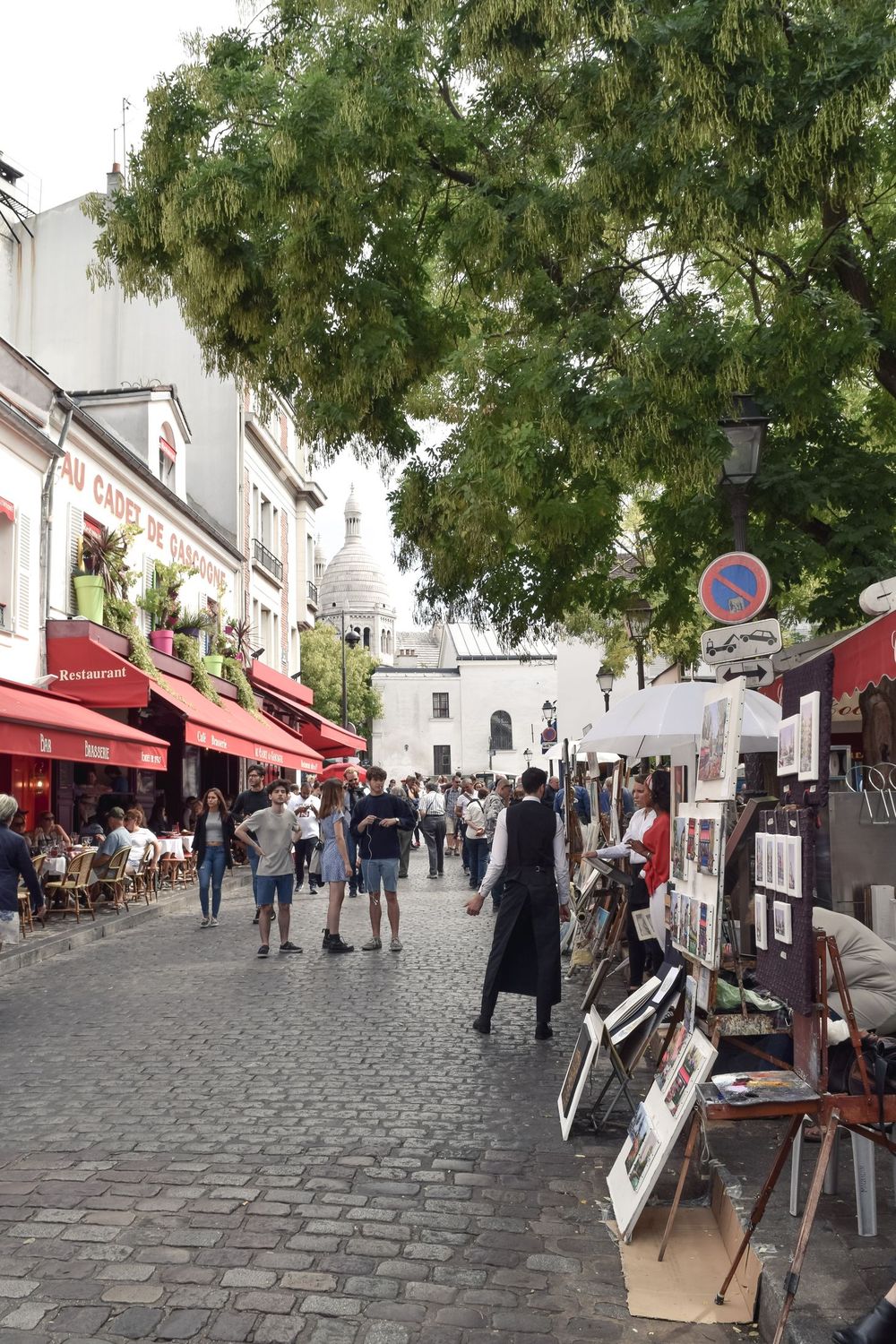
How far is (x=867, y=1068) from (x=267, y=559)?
1319 inches

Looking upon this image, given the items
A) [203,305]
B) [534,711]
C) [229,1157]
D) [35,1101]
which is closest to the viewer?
[229,1157]

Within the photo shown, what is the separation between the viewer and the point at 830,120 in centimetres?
718

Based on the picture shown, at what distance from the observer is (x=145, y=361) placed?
104ft

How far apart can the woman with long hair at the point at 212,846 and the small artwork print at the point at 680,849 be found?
9.61 m

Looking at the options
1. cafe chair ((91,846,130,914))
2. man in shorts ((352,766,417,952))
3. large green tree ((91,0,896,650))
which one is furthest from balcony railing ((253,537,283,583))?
large green tree ((91,0,896,650))

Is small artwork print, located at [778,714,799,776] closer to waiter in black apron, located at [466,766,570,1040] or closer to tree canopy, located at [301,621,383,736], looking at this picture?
waiter in black apron, located at [466,766,570,1040]

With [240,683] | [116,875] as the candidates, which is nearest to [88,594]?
[116,875]

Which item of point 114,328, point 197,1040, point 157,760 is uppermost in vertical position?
point 114,328

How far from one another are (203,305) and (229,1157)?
6558mm

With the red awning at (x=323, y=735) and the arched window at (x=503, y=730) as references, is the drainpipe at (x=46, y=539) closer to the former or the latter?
the red awning at (x=323, y=735)

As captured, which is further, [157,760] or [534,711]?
[534,711]

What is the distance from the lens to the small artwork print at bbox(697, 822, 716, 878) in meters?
5.16

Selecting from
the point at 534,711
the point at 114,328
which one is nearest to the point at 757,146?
the point at 114,328

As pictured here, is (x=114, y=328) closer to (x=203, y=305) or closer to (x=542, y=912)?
(x=203, y=305)
